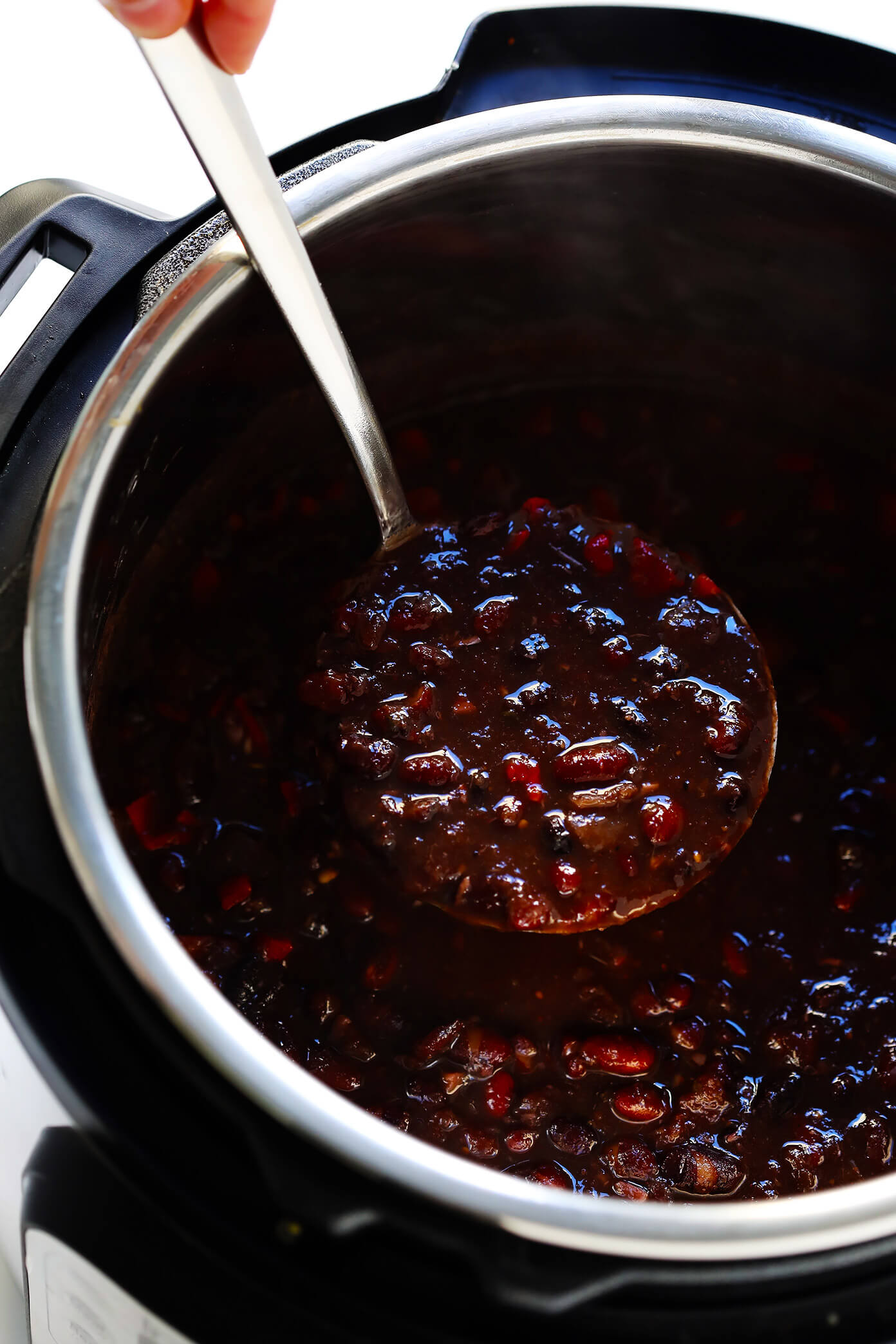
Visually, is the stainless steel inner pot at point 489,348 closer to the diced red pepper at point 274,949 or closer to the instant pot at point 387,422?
the instant pot at point 387,422

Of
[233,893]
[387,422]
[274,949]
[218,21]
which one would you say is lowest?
[274,949]

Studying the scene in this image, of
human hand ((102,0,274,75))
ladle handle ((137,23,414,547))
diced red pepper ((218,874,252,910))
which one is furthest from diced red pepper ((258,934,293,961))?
human hand ((102,0,274,75))

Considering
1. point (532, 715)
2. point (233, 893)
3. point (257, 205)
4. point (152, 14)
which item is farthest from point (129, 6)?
point (233, 893)

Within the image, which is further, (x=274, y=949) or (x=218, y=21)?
(x=274, y=949)

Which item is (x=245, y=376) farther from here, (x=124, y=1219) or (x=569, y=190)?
(x=124, y=1219)

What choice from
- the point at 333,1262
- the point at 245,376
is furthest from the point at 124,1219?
the point at 245,376

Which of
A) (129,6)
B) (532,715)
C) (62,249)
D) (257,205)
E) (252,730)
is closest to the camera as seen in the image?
(129,6)

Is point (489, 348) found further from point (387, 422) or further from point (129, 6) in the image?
point (129, 6)
